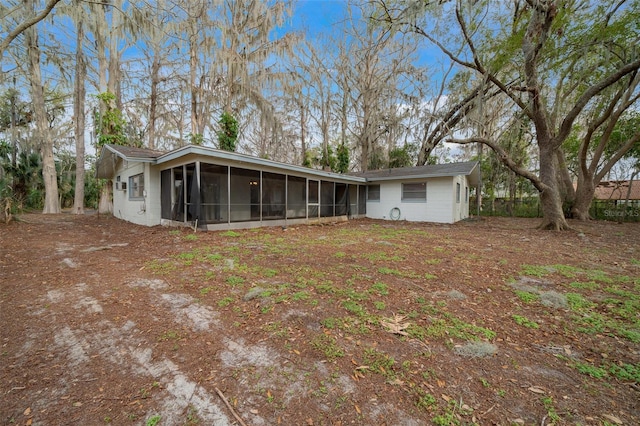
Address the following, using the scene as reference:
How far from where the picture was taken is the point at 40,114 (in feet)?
39.9

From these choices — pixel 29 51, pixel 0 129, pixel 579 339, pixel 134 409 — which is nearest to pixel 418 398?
pixel 134 409

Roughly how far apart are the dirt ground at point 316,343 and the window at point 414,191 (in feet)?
26.1

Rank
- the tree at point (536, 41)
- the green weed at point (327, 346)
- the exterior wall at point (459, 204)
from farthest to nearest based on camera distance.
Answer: the exterior wall at point (459, 204)
the tree at point (536, 41)
the green weed at point (327, 346)

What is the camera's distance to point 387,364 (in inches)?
73.0

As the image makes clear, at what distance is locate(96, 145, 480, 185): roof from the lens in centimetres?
727

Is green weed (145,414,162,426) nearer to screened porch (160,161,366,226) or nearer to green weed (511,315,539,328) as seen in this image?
green weed (511,315,539,328)

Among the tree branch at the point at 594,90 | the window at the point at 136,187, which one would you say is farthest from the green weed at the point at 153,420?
the tree branch at the point at 594,90

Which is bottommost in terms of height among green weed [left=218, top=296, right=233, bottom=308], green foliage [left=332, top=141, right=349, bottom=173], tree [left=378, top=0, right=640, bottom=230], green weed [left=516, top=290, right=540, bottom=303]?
green weed [left=516, top=290, right=540, bottom=303]

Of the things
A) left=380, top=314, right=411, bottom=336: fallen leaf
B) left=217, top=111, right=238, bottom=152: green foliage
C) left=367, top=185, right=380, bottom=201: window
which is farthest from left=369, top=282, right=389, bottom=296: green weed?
left=217, top=111, right=238, bottom=152: green foliage

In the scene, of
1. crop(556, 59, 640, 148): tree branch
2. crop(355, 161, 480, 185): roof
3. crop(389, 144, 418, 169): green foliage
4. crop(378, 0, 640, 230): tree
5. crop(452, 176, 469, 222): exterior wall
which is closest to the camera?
crop(556, 59, 640, 148): tree branch

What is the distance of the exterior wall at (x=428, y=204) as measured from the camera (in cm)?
1138

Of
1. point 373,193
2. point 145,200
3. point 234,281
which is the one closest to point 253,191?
point 145,200

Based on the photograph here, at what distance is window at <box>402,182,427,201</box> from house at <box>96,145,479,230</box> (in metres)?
0.04

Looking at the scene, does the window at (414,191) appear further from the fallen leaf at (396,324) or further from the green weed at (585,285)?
the fallen leaf at (396,324)
